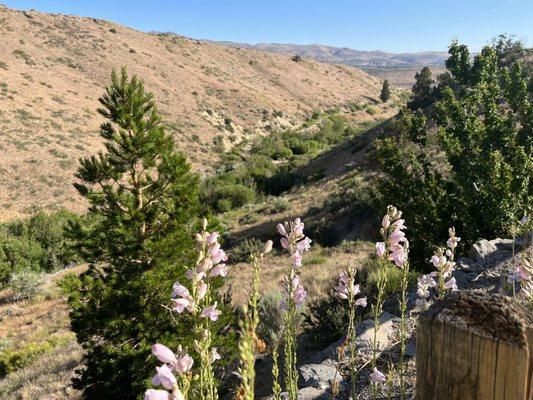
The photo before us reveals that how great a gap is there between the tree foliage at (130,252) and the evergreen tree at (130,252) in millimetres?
14

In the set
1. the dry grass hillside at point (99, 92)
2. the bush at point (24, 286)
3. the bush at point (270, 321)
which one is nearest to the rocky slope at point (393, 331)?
the bush at point (270, 321)

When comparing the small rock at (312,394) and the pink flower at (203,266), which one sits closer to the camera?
the pink flower at (203,266)

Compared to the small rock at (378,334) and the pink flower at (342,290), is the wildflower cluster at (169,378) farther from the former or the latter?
the small rock at (378,334)

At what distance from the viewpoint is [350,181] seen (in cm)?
2392

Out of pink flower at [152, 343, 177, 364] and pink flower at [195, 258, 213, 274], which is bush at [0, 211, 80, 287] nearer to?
pink flower at [195, 258, 213, 274]

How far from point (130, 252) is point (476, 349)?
5.78 meters

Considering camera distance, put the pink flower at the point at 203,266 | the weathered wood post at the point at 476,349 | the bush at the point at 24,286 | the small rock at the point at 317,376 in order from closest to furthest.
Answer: the weathered wood post at the point at 476,349
the pink flower at the point at 203,266
the small rock at the point at 317,376
the bush at the point at 24,286

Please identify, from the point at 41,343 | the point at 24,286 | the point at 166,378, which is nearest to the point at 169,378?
the point at 166,378

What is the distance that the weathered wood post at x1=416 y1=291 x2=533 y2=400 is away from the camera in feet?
3.51

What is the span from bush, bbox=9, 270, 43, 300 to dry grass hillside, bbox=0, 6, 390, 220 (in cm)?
993

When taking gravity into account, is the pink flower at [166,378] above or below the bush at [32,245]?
above

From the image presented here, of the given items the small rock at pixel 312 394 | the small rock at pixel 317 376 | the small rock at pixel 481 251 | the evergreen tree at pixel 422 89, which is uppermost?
the evergreen tree at pixel 422 89

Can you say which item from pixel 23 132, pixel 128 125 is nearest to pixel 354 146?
pixel 23 132

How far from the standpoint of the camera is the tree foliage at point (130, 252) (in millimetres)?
5969
